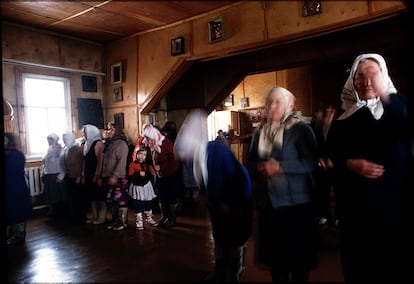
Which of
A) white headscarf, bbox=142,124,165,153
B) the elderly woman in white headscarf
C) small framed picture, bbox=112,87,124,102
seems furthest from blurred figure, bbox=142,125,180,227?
the elderly woman in white headscarf

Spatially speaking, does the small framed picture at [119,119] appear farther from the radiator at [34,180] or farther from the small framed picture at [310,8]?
the small framed picture at [310,8]

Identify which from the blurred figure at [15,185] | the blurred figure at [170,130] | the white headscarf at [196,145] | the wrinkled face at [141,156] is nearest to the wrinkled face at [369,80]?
the white headscarf at [196,145]

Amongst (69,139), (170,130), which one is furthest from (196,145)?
(69,139)

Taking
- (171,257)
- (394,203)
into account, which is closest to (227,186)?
(171,257)

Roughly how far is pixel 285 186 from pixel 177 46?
0.54 meters

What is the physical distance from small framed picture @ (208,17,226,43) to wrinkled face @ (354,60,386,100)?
0.42 meters

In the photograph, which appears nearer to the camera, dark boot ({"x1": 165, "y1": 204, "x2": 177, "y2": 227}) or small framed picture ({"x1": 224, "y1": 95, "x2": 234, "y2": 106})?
small framed picture ({"x1": 224, "y1": 95, "x2": 234, "y2": 106})

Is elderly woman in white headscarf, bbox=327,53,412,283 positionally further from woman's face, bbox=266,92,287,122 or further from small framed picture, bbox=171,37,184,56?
small framed picture, bbox=171,37,184,56

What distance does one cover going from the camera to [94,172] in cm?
95

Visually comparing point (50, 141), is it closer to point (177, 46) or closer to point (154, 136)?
point (154, 136)

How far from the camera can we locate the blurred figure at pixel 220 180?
81 cm

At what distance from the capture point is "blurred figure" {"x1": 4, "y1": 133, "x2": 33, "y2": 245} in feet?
2.74

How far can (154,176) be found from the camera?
125 centimetres

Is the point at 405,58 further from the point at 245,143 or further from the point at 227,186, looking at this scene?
the point at 227,186
